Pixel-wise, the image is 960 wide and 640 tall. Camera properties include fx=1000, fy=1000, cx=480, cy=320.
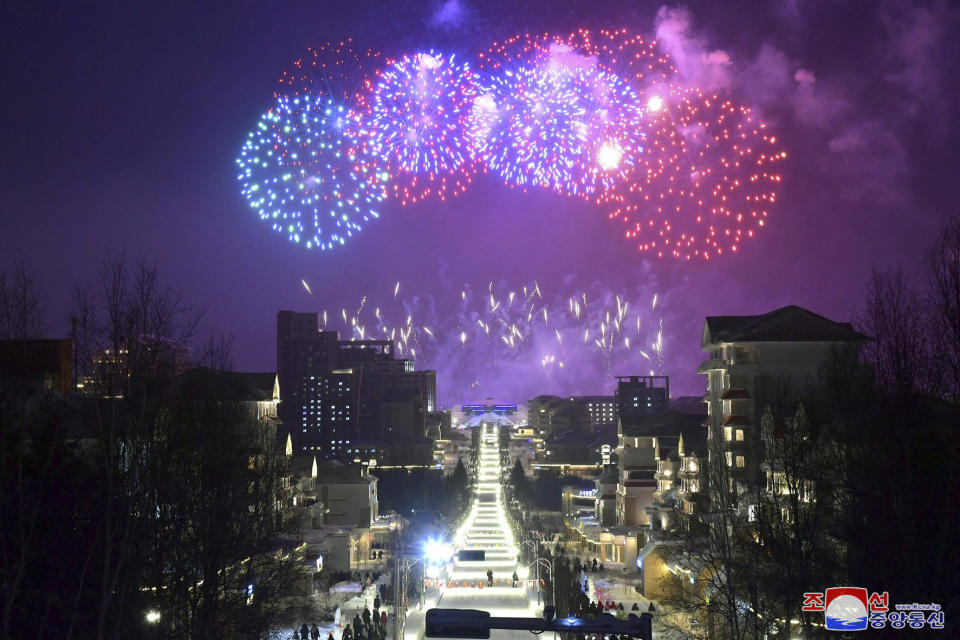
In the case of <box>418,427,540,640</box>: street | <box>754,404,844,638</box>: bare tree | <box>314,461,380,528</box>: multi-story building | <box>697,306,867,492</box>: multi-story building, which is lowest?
<box>418,427,540,640</box>: street

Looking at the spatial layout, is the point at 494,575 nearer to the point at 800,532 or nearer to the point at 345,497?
the point at 345,497

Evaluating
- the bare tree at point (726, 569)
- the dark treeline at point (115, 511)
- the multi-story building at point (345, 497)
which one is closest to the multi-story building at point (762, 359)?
the bare tree at point (726, 569)

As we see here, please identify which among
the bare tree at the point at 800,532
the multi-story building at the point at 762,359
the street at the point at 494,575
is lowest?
the street at the point at 494,575

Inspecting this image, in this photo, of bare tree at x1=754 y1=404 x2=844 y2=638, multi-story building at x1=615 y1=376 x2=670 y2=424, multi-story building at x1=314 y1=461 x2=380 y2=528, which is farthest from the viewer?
multi-story building at x1=615 y1=376 x2=670 y2=424

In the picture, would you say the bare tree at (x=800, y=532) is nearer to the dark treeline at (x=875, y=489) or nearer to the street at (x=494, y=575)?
the dark treeline at (x=875, y=489)

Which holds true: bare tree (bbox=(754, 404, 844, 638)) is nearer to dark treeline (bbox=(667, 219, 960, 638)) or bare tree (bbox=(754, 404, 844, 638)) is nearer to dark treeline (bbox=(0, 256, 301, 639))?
dark treeline (bbox=(667, 219, 960, 638))

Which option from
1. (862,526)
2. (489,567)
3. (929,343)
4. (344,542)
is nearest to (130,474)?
(862,526)

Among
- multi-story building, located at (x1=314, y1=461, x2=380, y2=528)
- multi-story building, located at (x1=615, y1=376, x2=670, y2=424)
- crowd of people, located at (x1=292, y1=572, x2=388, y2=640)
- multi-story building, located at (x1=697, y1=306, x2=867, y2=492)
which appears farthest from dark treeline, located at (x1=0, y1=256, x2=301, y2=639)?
multi-story building, located at (x1=615, y1=376, x2=670, y2=424)

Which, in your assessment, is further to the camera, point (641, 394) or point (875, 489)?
point (641, 394)

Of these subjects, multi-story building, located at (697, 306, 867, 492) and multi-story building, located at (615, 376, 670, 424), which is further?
multi-story building, located at (615, 376, 670, 424)

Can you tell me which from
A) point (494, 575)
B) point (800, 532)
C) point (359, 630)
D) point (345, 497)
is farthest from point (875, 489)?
point (345, 497)

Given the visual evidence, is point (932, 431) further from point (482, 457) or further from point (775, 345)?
point (482, 457)
